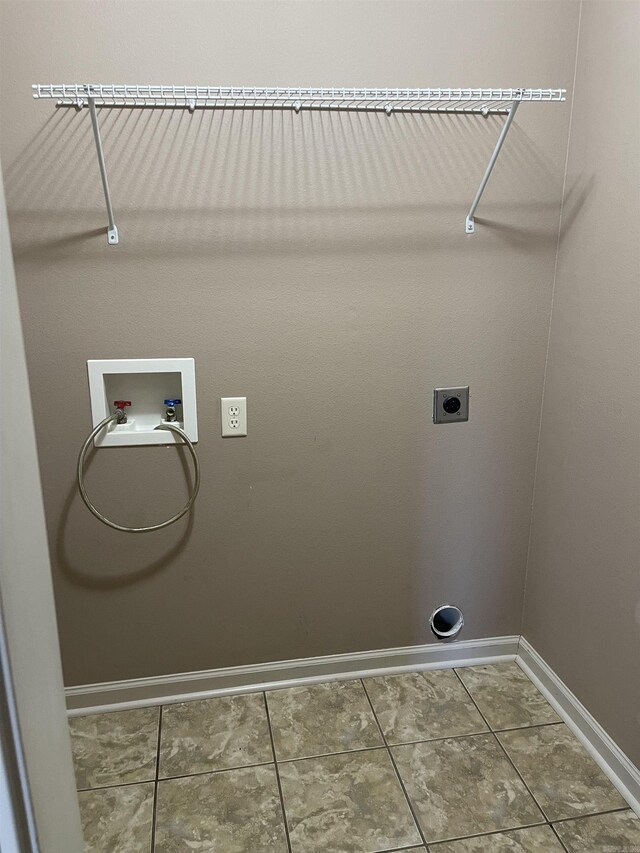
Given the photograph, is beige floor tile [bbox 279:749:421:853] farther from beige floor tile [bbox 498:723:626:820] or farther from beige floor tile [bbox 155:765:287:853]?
beige floor tile [bbox 498:723:626:820]

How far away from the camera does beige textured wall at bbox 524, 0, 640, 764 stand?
1.47 metres

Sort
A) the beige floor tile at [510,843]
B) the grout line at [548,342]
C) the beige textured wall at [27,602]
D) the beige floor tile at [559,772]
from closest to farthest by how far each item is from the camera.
A: the beige textured wall at [27,602], the beige floor tile at [510,843], the beige floor tile at [559,772], the grout line at [548,342]

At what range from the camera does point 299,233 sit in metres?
1.62

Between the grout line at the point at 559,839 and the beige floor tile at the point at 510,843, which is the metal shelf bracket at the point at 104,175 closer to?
the beige floor tile at the point at 510,843

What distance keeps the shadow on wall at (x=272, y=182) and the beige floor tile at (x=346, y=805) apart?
4.67 feet

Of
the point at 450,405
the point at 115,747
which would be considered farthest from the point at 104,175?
the point at 115,747

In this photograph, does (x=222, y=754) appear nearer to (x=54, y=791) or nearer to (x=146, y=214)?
(x=54, y=791)

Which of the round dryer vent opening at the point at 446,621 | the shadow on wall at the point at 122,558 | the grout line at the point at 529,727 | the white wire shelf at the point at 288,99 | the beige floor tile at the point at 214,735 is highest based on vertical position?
the white wire shelf at the point at 288,99

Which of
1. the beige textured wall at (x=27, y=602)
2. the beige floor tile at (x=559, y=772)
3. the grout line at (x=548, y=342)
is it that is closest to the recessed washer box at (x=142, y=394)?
the beige textured wall at (x=27, y=602)

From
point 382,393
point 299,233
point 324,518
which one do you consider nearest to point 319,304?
point 299,233

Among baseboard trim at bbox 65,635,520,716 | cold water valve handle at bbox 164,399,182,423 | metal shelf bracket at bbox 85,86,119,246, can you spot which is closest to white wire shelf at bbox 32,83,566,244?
metal shelf bracket at bbox 85,86,119,246

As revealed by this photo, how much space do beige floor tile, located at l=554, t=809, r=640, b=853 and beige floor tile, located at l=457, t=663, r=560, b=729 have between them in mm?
326

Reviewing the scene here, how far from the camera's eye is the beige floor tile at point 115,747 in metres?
1.60

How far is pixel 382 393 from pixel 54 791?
1316 millimetres
